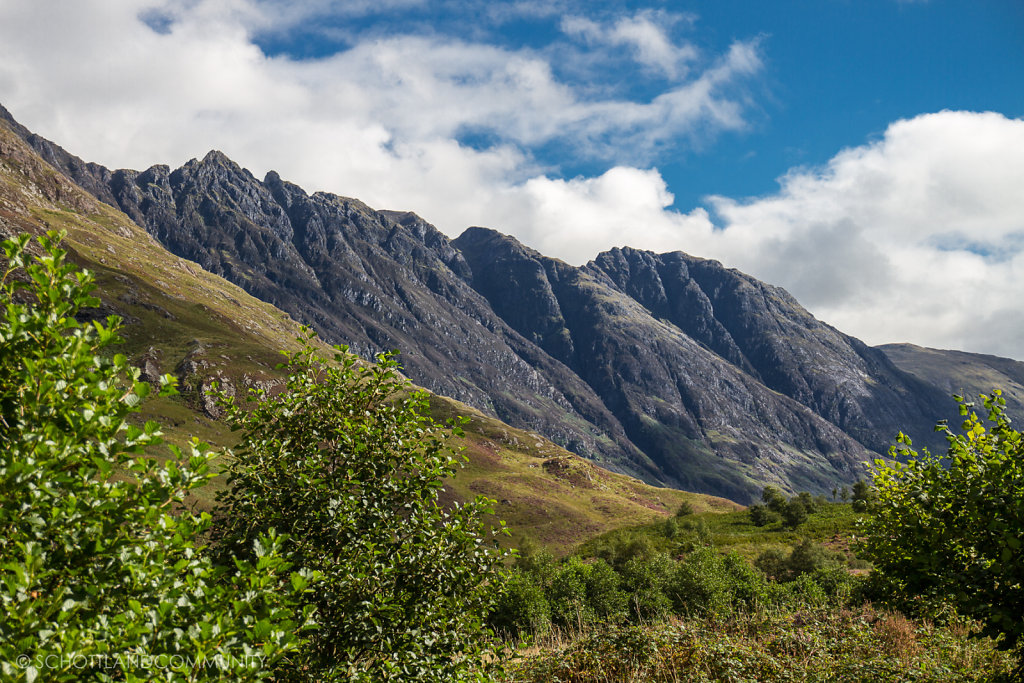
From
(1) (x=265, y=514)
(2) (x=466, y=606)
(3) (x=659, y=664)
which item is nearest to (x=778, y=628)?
(3) (x=659, y=664)

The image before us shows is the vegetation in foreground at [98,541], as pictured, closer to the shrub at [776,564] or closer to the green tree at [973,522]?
the green tree at [973,522]

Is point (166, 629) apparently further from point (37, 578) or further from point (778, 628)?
point (778, 628)

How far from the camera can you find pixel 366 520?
29.4ft

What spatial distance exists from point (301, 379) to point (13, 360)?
17.8ft

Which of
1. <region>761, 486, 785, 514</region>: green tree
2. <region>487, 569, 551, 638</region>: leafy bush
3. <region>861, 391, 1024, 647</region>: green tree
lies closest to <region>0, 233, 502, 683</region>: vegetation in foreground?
<region>861, 391, 1024, 647</region>: green tree

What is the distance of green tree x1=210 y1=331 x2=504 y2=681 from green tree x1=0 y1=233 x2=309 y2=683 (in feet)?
11.5

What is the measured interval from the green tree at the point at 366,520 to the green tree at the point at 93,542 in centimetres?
351

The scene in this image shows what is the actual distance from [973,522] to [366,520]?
11.4m

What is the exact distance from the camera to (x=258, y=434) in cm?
1041

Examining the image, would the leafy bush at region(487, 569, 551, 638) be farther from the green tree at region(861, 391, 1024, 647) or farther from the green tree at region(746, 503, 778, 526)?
the green tree at region(746, 503, 778, 526)

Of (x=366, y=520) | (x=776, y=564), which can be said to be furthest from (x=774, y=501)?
(x=366, y=520)

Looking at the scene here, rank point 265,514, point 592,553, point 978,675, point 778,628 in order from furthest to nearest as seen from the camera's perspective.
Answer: point 592,553
point 778,628
point 978,675
point 265,514

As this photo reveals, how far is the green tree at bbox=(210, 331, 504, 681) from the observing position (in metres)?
8.38

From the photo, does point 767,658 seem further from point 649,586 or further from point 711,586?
point 649,586
